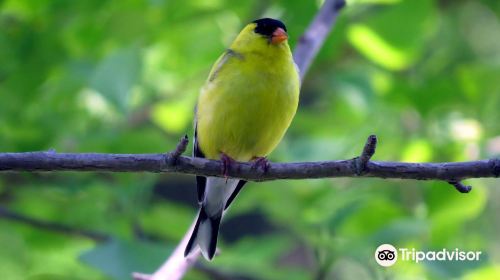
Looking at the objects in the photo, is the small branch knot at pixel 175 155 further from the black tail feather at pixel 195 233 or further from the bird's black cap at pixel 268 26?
the bird's black cap at pixel 268 26

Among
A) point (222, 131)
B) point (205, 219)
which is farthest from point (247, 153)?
point (205, 219)

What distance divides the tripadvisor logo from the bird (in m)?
0.68

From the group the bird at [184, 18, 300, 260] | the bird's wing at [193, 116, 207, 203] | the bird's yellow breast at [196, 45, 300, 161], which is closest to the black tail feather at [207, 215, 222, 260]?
the bird at [184, 18, 300, 260]

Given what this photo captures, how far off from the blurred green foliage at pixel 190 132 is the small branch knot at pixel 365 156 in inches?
36.2

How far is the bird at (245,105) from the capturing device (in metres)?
3.20

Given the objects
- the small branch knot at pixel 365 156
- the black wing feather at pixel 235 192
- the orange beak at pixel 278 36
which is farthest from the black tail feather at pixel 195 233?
the small branch knot at pixel 365 156

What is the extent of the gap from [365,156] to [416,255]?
4.02 ft

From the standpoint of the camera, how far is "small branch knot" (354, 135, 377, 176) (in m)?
2.27

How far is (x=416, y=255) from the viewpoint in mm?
3365

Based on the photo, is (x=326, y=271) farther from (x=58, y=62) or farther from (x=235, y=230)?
(x=235, y=230)

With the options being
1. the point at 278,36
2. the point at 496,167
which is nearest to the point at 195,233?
the point at 278,36

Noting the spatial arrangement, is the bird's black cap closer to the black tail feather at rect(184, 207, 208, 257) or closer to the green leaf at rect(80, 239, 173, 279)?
the black tail feather at rect(184, 207, 208, 257)

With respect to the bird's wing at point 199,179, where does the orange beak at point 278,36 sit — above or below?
above

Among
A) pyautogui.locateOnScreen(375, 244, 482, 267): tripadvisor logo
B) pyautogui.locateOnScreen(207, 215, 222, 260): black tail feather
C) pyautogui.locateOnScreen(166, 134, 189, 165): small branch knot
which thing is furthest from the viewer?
pyautogui.locateOnScreen(207, 215, 222, 260): black tail feather
